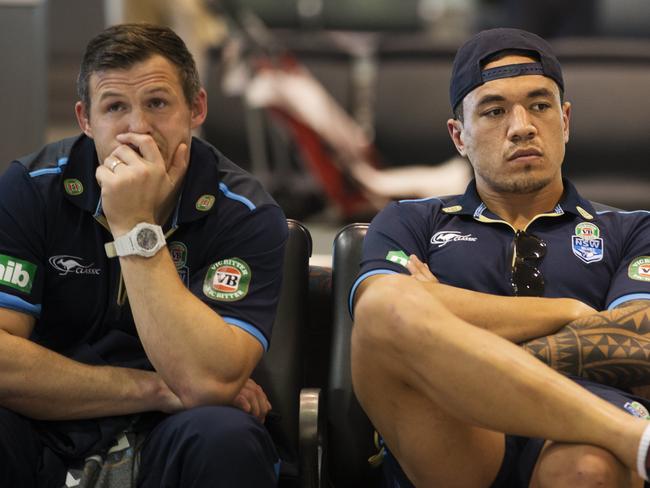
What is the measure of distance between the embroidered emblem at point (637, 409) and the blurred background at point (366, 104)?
2806 mm

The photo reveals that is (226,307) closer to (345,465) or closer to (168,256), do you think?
(168,256)

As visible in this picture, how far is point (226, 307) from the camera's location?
2230 millimetres

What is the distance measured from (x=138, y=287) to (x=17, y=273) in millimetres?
311

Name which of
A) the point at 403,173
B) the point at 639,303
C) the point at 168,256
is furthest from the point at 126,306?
the point at 403,173

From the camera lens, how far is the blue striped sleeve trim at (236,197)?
2363mm

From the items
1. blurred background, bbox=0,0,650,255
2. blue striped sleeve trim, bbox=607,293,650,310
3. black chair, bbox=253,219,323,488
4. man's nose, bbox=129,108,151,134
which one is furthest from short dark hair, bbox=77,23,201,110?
blurred background, bbox=0,0,650,255

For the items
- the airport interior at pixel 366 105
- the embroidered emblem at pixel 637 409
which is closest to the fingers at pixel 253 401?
the embroidered emblem at pixel 637 409

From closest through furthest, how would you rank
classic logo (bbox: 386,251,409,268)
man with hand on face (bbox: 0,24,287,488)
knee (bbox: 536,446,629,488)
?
knee (bbox: 536,446,629,488), man with hand on face (bbox: 0,24,287,488), classic logo (bbox: 386,251,409,268)

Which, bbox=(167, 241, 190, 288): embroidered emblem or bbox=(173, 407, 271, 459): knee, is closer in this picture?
bbox=(173, 407, 271, 459): knee

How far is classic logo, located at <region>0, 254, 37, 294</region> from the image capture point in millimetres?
2221

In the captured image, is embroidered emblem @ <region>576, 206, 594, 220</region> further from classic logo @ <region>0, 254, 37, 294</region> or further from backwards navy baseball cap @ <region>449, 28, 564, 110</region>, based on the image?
classic logo @ <region>0, 254, 37, 294</region>

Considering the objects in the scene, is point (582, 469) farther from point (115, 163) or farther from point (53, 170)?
point (53, 170)

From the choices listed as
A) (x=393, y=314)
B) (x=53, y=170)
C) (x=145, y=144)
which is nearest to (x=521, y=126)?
(x=393, y=314)

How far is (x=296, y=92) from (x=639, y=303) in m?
3.60
